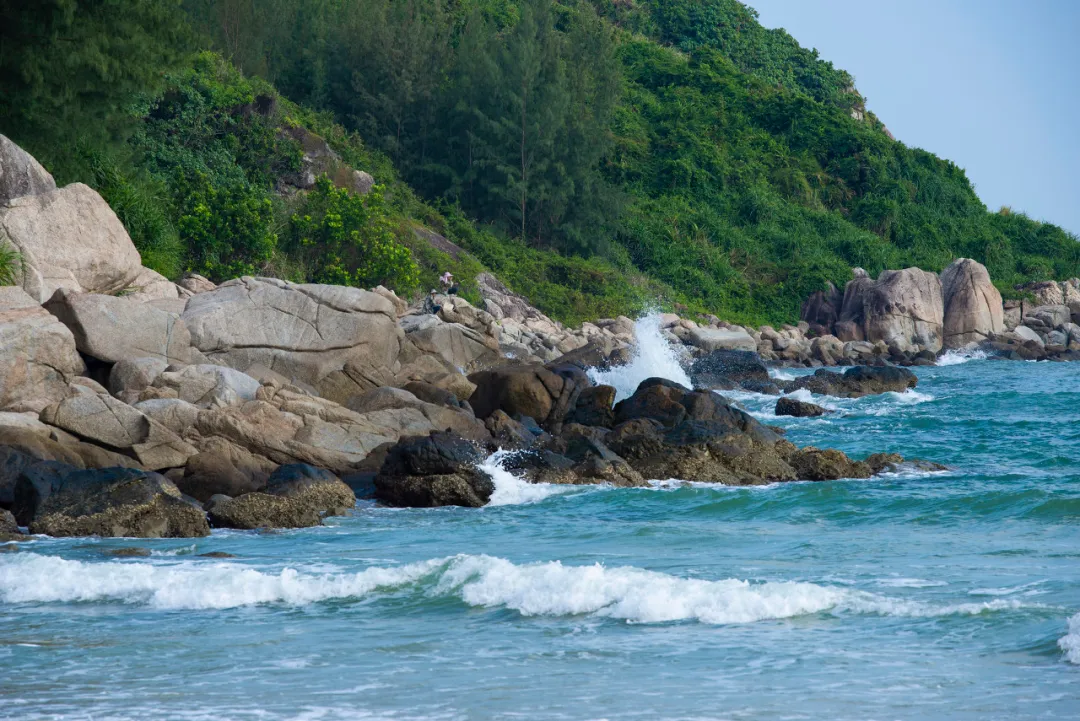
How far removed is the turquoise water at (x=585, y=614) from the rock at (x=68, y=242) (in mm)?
8391

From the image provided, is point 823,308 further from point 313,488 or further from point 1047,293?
point 313,488

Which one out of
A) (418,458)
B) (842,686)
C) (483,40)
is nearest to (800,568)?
(842,686)

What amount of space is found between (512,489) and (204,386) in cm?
501

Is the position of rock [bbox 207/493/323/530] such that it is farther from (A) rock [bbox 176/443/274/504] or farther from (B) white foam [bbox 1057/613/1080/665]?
(B) white foam [bbox 1057/613/1080/665]

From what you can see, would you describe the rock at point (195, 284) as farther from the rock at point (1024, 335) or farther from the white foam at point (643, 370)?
the rock at point (1024, 335)

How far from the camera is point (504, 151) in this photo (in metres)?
49.9

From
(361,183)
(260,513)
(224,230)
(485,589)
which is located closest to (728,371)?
(224,230)

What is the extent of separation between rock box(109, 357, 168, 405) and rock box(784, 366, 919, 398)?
59.1 ft

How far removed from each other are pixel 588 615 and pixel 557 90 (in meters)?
42.9

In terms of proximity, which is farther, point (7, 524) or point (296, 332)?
point (296, 332)

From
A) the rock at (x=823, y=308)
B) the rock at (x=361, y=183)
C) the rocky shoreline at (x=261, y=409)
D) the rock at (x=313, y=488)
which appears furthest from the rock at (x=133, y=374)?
the rock at (x=823, y=308)

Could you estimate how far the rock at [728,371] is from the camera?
31547 millimetres

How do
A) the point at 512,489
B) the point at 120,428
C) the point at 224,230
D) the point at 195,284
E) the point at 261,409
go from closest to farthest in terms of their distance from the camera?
the point at 120,428 → the point at 512,489 → the point at 261,409 → the point at 195,284 → the point at 224,230

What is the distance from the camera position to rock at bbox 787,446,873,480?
674 inches
